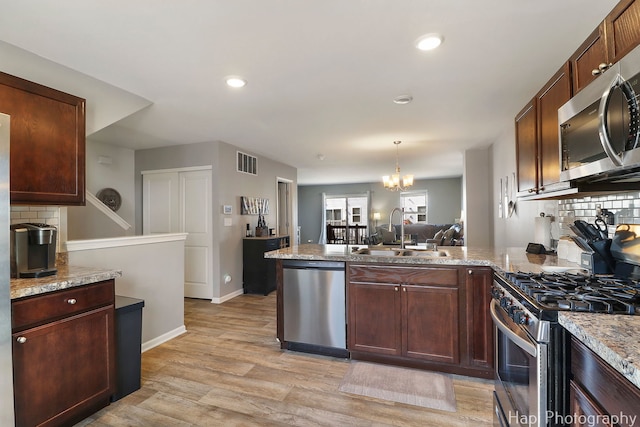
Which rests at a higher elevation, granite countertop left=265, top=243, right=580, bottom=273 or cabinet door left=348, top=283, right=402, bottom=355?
granite countertop left=265, top=243, right=580, bottom=273

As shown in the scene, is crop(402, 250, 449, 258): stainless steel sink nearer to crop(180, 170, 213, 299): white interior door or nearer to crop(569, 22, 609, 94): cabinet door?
crop(569, 22, 609, 94): cabinet door

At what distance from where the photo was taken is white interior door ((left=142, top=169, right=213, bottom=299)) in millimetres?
4605

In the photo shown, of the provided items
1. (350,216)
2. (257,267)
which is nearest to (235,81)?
(257,267)

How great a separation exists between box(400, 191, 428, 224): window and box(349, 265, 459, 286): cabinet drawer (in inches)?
316

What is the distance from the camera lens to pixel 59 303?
1721 millimetres

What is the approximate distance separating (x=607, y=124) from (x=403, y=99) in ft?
6.21

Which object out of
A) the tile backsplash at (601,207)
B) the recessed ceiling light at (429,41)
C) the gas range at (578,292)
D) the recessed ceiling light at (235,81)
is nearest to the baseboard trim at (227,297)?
the recessed ceiling light at (235,81)

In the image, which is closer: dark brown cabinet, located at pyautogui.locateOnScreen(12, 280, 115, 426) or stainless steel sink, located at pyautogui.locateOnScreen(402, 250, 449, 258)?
dark brown cabinet, located at pyautogui.locateOnScreen(12, 280, 115, 426)

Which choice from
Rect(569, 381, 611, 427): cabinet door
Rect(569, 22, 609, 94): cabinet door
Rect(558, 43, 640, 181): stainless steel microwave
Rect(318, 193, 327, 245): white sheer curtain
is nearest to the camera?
Rect(569, 381, 611, 427): cabinet door

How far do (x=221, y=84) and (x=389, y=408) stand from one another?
2717mm

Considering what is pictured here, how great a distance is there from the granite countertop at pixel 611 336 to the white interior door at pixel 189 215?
14.1ft

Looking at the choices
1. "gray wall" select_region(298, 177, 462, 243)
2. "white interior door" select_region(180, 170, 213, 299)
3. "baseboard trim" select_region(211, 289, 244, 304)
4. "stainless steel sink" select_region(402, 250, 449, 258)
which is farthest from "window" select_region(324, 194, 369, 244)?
"stainless steel sink" select_region(402, 250, 449, 258)

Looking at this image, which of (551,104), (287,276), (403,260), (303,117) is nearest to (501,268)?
(403,260)

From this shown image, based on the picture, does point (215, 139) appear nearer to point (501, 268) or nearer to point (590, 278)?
point (501, 268)
